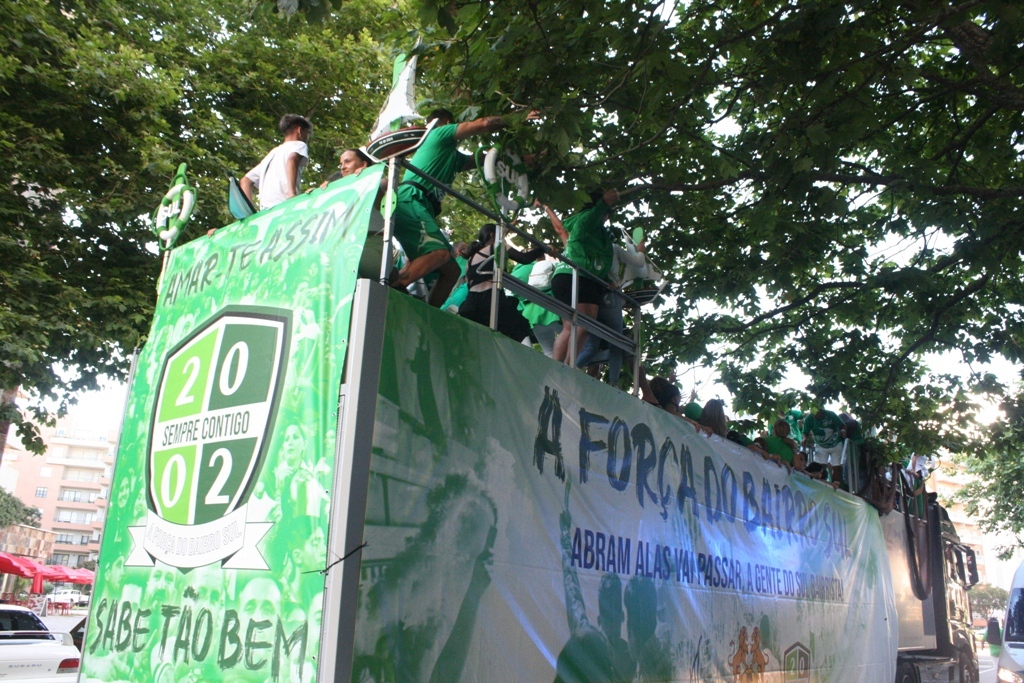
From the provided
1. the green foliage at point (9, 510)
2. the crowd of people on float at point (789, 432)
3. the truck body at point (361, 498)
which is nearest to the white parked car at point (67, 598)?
the green foliage at point (9, 510)

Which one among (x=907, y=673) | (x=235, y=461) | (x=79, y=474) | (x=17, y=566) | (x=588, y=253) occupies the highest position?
(x=79, y=474)

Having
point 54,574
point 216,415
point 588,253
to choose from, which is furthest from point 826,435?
point 54,574

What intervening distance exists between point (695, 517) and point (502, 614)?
2.18m

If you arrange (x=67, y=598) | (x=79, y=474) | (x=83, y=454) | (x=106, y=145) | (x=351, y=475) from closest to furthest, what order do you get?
1. (x=351, y=475)
2. (x=106, y=145)
3. (x=67, y=598)
4. (x=79, y=474)
5. (x=83, y=454)

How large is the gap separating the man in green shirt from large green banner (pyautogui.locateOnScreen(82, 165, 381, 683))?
7.45 metres

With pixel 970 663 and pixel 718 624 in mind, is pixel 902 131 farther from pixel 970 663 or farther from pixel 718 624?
pixel 970 663

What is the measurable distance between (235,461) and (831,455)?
784cm

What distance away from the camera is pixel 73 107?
10.4 metres

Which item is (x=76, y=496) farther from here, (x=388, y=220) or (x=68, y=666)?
(x=388, y=220)

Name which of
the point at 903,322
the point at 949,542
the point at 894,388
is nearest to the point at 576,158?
the point at 903,322

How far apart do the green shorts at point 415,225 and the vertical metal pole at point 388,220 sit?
0.56 m

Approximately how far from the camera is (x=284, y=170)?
205 inches

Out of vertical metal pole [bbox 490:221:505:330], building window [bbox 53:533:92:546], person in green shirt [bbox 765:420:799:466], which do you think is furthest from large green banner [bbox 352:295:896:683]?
building window [bbox 53:533:92:546]

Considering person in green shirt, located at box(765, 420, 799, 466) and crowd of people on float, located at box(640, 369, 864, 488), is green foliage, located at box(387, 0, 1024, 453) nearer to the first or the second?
crowd of people on float, located at box(640, 369, 864, 488)
